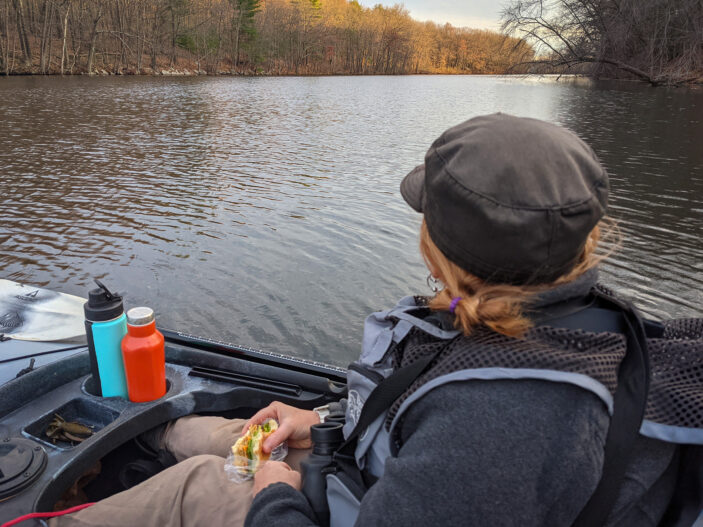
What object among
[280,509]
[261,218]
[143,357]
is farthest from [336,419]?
[261,218]

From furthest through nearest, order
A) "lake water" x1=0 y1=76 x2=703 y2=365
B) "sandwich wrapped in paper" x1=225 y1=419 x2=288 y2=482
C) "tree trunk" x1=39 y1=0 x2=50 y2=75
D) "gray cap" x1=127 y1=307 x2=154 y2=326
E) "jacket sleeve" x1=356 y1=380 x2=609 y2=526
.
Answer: "tree trunk" x1=39 y1=0 x2=50 y2=75 < "lake water" x1=0 y1=76 x2=703 y2=365 < "gray cap" x1=127 y1=307 x2=154 y2=326 < "sandwich wrapped in paper" x1=225 y1=419 x2=288 y2=482 < "jacket sleeve" x1=356 y1=380 x2=609 y2=526

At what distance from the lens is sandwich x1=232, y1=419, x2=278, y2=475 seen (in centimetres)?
166

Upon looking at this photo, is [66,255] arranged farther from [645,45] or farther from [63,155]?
[645,45]

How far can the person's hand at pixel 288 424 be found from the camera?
171 cm

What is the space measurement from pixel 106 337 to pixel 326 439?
102cm

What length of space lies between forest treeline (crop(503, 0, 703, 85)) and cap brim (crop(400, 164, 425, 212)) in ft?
97.1

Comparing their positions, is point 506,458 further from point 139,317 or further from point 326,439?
point 139,317

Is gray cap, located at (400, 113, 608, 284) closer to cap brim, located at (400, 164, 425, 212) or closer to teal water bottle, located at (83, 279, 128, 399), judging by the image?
cap brim, located at (400, 164, 425, 212)

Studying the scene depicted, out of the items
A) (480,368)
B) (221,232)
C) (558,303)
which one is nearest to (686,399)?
(558,303)

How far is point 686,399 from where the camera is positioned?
94 centimetres

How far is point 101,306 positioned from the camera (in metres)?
1.95

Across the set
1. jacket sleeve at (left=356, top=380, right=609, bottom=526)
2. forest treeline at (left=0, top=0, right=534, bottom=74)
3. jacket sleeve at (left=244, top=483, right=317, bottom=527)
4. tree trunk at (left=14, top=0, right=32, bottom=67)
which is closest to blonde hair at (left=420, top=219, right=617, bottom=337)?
jacket sleeve at (left=356, top=380, right=609, bottom=526)

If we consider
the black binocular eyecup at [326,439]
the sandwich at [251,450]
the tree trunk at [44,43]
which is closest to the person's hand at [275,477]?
the black binocular eyecup at [326,439]

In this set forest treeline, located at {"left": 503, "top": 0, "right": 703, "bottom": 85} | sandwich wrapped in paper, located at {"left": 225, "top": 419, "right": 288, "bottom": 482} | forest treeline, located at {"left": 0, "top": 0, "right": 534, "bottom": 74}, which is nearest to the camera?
sandwich wrapped in paper, located at {"left": 225, "top": 419, "right": 288, "bottom": 482}
